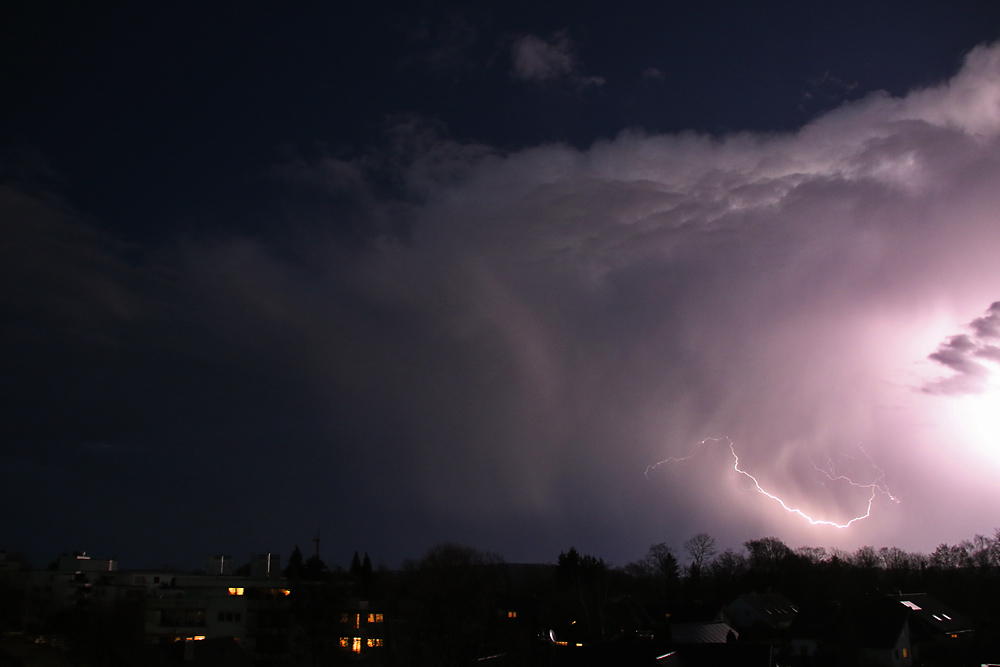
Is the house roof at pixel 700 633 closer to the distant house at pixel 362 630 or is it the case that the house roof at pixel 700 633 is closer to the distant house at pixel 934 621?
the distant house at pixel 934 621

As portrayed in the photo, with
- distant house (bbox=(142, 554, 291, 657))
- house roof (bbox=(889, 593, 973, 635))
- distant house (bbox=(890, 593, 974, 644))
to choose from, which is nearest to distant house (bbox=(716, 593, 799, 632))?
house roof (bbox=(889, 593, 973, 635))

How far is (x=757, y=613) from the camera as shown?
82.6 meters

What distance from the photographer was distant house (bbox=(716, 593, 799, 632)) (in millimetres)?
80188

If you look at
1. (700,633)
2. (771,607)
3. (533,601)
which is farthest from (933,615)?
(533,601)

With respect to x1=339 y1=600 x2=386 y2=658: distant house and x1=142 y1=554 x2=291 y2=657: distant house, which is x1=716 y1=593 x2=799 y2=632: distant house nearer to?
x1=339 y1=600 x2=386 y2=658: distant house

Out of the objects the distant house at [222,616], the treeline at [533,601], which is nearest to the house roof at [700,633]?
the treeline at [533,601]

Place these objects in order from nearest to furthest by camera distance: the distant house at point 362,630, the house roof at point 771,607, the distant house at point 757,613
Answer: the distant house at point 362,630 → the distant house at point 757,613 → the house roof at point 771,607

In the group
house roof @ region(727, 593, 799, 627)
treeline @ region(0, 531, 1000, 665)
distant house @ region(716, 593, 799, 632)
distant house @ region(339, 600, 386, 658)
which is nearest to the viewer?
treeline @ region(0, 531, 1000, 665)

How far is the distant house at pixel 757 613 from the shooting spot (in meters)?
80.2

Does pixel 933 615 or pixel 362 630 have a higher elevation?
pixel 362 630

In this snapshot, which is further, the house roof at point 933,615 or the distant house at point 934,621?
the house roof at point 933,615

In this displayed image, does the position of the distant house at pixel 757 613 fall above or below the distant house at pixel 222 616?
below

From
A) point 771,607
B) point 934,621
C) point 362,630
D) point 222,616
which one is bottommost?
point 934,621

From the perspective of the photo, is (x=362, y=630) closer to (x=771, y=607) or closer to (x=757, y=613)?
(x=757, y=613)
